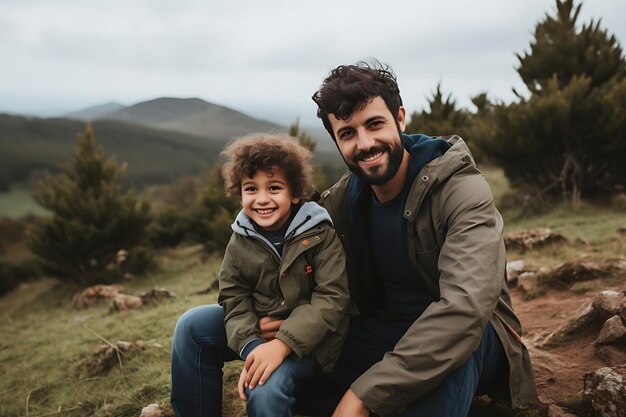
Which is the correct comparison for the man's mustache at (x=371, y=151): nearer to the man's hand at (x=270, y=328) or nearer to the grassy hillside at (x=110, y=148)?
the man's hand at (x=270, y=328)

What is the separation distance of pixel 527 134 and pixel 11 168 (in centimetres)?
3573

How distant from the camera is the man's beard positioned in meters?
2.15

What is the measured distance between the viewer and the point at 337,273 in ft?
6.72

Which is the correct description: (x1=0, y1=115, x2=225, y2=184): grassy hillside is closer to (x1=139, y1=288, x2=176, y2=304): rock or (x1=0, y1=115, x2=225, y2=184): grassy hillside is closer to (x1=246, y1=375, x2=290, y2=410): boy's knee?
(x1=139, y1=288, x2=176, y2=304): rock

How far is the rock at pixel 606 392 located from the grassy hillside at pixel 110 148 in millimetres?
33604

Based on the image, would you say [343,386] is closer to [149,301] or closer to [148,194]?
[149,301]

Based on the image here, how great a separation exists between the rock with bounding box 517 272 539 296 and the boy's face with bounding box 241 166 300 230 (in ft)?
8.72

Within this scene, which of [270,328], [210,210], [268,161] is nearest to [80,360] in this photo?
[270,328]

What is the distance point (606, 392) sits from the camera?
189 centimetres

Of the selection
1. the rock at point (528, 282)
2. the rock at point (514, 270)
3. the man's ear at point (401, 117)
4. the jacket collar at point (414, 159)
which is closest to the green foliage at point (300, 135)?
the rock at point (514, 270)

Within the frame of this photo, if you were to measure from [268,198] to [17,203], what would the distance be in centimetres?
3253

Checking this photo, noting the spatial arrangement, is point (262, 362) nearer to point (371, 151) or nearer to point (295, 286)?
point (295, 286)

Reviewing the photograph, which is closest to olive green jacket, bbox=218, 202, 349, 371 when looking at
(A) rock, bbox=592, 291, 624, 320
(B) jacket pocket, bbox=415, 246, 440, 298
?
(B) jacket pocket, bbox=415, 246, 440, 298

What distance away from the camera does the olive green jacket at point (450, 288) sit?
63.9 inches
